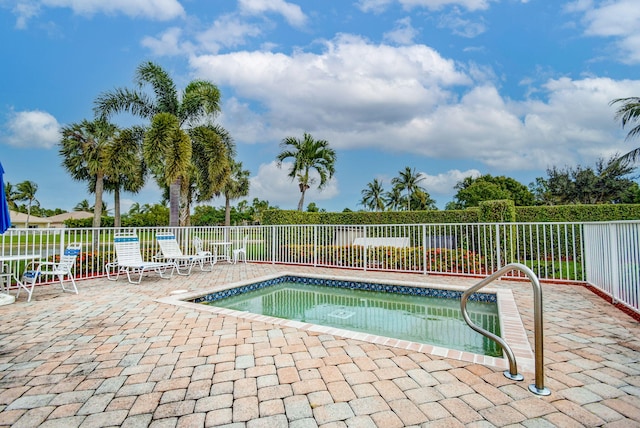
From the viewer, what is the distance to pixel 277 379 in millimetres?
2414

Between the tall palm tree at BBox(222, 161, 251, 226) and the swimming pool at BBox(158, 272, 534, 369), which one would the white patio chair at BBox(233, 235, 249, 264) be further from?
the tall palm tree at BBox(222, 161, 251, 226)

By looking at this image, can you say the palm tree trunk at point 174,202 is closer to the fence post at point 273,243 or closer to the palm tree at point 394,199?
the fence post at point 273,243

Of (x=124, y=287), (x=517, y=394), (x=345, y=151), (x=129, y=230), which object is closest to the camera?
(x=517, y=394)

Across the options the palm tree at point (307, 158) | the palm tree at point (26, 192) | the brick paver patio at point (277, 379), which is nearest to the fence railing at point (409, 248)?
the brick paver patio at point (277, 379)

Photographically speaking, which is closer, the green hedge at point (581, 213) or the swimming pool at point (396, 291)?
the swimming pool at point (396, 291)

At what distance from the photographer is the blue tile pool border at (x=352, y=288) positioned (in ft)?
18.6

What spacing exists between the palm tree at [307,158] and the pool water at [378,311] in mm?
12725

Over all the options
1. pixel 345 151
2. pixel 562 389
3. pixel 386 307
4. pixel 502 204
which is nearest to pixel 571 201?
pixel 345 151

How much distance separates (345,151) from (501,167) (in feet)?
71.3

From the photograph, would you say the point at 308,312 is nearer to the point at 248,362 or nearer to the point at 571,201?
the point at 248,362

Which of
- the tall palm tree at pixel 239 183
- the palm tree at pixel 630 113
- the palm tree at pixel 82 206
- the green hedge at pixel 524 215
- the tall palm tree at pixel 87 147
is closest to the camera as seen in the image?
the green hedge at pixel 524 215

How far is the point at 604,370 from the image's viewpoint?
8.29 ft

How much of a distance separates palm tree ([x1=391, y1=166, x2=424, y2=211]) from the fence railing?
3254cm

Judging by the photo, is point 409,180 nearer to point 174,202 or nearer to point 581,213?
point 581,213
